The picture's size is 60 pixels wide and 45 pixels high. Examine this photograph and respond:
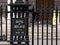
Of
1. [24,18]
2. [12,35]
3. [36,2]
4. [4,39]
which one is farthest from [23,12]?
[36,2]

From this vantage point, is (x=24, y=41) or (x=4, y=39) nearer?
(x=24, y=41)

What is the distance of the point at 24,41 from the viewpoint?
6785mm

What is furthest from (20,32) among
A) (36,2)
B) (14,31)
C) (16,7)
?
(36,2)

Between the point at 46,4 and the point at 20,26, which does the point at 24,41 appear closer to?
the point at 20,26

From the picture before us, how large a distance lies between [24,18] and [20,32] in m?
0.38

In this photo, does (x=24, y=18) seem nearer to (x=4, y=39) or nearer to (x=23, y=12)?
(x=23, y=12)

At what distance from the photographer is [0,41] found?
7.43 metres

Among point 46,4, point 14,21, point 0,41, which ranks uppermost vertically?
point 46,4

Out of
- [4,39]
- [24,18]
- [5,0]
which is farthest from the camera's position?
[5,0]

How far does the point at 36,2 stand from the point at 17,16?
9.50 m

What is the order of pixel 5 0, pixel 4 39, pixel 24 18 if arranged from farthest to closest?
pixel 5 0
pixel 4 39
pixel 24 18

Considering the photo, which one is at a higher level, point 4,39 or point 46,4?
point 46,4

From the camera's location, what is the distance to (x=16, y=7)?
6.77 meters

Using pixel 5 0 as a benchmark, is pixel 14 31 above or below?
below
